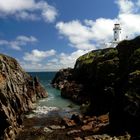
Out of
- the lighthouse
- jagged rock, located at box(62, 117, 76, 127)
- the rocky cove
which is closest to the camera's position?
the rocky cove

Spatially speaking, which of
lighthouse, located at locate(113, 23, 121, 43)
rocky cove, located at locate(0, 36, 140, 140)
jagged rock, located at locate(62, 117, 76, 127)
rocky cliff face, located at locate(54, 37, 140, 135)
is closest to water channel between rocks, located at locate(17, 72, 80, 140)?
rocky cove, located at locate(0, 36, 140, 140)

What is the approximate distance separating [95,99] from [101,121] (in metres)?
17.8

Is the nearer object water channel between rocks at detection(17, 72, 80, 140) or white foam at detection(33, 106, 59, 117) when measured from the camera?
water channel between rocks at detection(17, 72, 80, 140)

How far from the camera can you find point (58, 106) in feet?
316

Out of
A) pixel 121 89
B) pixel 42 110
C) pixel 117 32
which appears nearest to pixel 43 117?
pixel 42 110

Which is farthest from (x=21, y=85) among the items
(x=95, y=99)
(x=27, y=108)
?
(x=95, y=99)

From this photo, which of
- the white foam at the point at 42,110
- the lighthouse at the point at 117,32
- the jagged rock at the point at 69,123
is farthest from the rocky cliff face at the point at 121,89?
the lighthouse at the point at 117,32

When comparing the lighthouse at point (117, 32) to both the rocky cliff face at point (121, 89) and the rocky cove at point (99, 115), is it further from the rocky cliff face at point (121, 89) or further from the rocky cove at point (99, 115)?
the rocky cove at point (99, 115)

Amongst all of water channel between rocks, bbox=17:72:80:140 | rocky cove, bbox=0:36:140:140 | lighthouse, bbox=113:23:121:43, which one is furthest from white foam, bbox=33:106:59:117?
lighthouse, bbox=113:23:121:43

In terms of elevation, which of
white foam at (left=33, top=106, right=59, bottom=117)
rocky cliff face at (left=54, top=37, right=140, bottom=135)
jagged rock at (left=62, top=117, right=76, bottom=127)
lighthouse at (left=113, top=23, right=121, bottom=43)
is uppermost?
lighthouse at (left=113, top=23, right=121, bottom=43)

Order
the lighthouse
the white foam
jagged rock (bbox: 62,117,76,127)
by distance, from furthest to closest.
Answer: the lighthouse, the white foam, jagged rock (bbox: 62,117,76,127)

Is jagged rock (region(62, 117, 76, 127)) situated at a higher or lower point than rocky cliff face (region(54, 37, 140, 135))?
lower

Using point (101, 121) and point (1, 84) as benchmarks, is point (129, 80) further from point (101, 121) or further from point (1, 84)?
point (1, 84)

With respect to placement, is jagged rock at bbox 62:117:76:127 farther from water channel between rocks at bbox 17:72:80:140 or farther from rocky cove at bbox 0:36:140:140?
water channel between rocks at bbox 17:72:80:140
